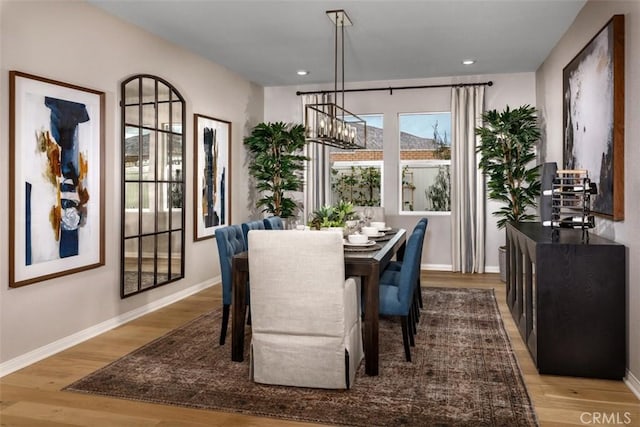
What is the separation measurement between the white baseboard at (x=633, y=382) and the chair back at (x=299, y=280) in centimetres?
163

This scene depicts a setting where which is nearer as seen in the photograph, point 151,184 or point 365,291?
point 365,291

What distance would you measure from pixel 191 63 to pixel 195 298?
248cm

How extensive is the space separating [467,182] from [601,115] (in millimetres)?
3365

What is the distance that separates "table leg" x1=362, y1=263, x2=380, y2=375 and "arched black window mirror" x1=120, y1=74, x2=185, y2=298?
237 cm

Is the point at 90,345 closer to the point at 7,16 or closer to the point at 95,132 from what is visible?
the point at 95,132

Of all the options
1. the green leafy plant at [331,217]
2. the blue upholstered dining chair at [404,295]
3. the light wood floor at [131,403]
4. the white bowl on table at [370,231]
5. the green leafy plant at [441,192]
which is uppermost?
the green leafy plant at [441,192]

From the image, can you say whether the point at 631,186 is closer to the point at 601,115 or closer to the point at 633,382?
the point at 601,115

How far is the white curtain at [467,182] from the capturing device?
21.8 ft

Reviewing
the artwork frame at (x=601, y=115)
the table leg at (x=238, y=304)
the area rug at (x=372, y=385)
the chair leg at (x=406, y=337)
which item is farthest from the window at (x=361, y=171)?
the table leg at (x=238, y=304)

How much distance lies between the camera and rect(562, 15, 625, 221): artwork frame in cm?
303

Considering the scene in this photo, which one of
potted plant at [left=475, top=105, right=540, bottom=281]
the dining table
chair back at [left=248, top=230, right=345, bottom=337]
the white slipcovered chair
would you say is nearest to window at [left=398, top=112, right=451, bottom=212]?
potted plant at [left=475, top=105, right=540, bottom=281]

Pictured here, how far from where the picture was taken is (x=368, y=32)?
15.6 ft

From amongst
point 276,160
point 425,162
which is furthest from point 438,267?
point 276,160

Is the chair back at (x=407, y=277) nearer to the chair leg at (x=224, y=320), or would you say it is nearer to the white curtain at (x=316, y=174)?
the chair leg at (x=224, y=320)
